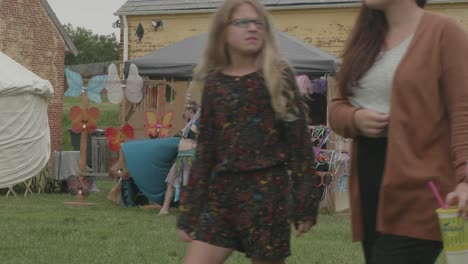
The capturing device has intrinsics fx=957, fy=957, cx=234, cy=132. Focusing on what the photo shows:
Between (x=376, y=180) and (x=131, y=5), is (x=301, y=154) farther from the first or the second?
(x=131, y=5)

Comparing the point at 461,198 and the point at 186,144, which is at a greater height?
the point at 461,198

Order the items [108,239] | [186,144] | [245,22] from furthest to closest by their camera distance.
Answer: [186,144]
[108,239]
[245,22]

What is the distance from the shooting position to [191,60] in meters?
13.5

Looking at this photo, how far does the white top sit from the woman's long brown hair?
24mm

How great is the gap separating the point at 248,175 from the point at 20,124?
46.3ft

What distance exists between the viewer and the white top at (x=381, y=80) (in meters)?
3.19

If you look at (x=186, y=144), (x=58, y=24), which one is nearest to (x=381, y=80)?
(x=186, y=144)

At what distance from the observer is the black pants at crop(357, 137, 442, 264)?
3.09 metres

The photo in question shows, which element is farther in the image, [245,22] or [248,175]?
[245,22]

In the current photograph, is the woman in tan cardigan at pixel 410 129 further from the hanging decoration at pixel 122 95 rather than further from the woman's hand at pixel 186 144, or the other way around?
the hanging decoration at pixel 122 95

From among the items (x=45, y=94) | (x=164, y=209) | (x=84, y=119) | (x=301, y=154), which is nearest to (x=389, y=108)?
(x=301, y=154)

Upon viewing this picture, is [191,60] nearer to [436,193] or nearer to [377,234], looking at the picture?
[377,234]

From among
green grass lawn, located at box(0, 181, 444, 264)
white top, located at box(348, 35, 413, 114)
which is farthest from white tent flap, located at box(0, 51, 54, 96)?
white top, located at box(348, 35, 413, 114)

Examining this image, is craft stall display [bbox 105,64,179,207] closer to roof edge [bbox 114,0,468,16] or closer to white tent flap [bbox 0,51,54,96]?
white tent flap [bbox 0,51,54,96]
